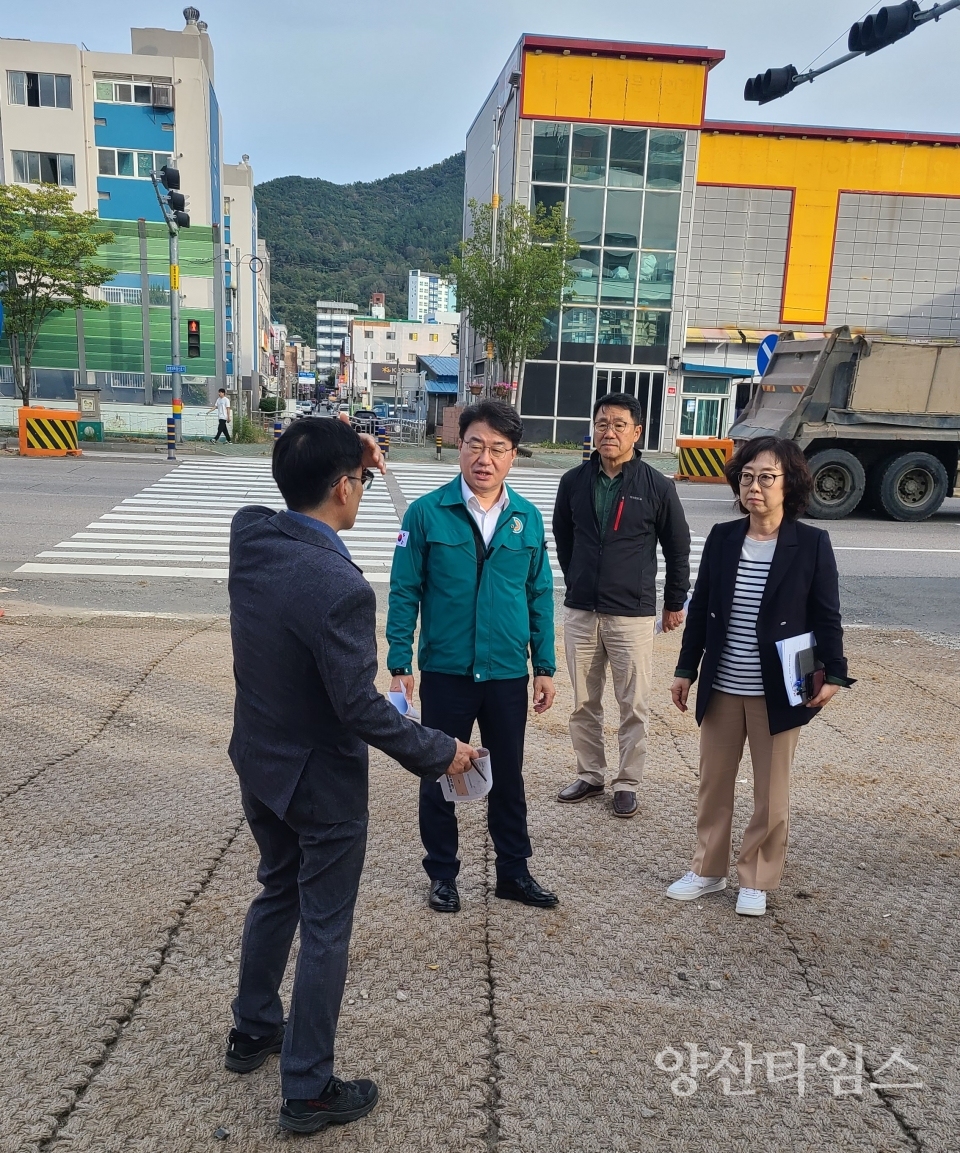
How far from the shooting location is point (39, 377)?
32062 mm

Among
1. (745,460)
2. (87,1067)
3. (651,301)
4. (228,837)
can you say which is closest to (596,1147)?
(87,1067)

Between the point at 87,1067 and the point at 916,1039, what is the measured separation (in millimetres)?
2448

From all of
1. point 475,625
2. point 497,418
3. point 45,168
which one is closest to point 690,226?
point 45,168

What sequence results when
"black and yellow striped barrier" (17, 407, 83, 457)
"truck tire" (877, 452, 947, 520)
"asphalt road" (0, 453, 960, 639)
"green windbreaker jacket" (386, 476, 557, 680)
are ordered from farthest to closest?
"black and yellow striped barrier" (17, 407, 83, 457) → "truck tire" (877, 452, 947, 520) → "asphalt road" (0, 453, 960, 639) → "green windbreaker jacket" (386, 476, 557, 680)

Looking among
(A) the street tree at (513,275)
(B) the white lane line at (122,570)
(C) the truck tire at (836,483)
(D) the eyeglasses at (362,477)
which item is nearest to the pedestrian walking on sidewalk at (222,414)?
(A) the street tree at (513,275)

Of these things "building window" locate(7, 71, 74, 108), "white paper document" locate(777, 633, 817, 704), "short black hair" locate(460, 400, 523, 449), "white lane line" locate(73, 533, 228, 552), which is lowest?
"white lane line" locate(73, 533, 228, 552)

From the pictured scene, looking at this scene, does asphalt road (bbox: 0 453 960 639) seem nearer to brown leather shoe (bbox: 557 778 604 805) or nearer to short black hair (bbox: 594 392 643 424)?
brown leather shoe (bbox: 557 778 604 805)

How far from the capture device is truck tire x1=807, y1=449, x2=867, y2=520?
15.0 meters

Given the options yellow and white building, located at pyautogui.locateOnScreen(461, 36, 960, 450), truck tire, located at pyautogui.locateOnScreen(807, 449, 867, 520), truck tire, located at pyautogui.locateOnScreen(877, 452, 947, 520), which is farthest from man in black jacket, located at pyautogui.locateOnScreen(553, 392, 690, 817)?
yellow and white building, located at pyautogui.locateOnScreen(461, 36, 960, 450)

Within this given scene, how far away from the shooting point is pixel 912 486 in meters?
15.5

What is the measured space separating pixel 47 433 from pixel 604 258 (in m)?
19.2

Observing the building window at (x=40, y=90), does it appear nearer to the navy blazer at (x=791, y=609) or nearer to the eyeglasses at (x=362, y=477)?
the navy blazer at (x=791, y=609)

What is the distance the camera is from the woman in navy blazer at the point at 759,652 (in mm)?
3553

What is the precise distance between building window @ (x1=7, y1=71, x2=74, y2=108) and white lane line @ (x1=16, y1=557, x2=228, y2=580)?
3351cm
